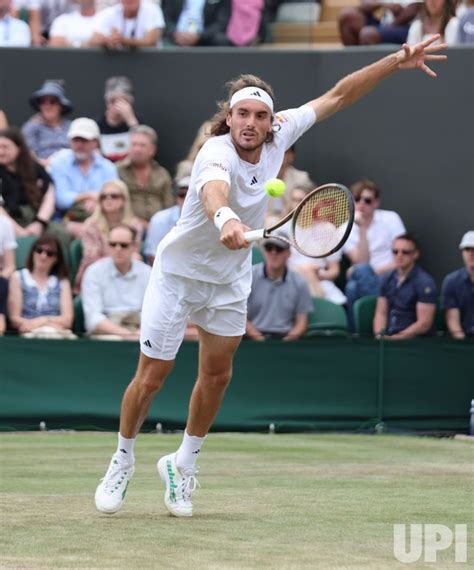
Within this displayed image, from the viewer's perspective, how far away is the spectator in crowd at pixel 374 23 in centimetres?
1506

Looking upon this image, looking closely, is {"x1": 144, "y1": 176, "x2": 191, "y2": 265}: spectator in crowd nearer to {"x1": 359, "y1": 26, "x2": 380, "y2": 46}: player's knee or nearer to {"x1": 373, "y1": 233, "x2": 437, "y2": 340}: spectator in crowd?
{"x1": 373, "y1": 233, "x2": 437, "y2": 340}: spectator in crowd

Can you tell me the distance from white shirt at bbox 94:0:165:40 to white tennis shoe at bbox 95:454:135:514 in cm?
883

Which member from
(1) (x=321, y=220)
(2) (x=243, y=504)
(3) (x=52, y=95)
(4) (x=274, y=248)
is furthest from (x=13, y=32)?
(1) (x=321, y=220)

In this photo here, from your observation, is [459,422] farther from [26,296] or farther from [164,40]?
[164,40]

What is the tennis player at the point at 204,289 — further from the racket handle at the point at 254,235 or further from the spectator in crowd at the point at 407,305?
the spectator in crowd at the point at 407,305

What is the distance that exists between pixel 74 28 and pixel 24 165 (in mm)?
2524

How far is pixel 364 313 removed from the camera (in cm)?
1358

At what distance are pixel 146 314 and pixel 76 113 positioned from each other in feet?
28.7

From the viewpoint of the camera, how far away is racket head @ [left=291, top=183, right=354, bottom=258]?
259 inches

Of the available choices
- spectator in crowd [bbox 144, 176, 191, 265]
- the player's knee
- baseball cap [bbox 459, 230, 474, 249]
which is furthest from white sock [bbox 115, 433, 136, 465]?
the player's knee

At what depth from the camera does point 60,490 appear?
8258 mm

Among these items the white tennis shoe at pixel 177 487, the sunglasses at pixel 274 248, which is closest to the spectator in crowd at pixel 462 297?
→ the sunglasses at pixel 274 248

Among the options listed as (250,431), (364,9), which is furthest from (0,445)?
(364,9)

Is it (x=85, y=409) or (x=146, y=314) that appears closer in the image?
(x=146, y=314)
